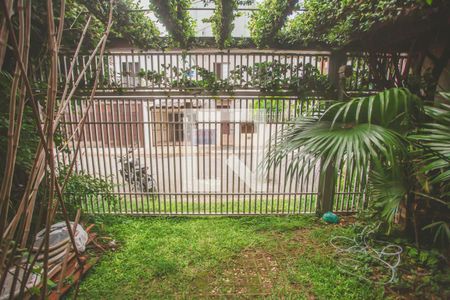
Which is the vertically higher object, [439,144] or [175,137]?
[439,144]

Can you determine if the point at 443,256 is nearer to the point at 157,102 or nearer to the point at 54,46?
the point at 54,46

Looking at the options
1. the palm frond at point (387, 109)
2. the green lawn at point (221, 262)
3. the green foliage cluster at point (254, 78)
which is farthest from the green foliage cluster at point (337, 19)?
the green lawn at point (221, 262)

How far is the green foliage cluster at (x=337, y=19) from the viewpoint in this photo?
7.64 ft

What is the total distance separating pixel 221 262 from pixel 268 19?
2806mm

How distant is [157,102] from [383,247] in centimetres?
362

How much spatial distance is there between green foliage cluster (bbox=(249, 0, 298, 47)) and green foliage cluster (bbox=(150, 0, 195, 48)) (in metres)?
0.78

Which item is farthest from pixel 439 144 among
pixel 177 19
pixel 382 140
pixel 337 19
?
pixel 177 19

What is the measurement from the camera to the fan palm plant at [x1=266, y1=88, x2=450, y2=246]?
1554 mm

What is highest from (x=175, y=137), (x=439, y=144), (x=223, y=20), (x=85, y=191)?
(x=223, y=20)

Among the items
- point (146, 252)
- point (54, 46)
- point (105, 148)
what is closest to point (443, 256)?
point (146, 252)

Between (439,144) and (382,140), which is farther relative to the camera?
(439,144)

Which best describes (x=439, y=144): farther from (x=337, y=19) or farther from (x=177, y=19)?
(x=177, y=19)

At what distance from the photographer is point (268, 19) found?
109 inches

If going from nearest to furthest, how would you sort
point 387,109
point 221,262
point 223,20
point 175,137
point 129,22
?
point 387,109
point 223,20
point 221,262
point 129,22
point 175,137
